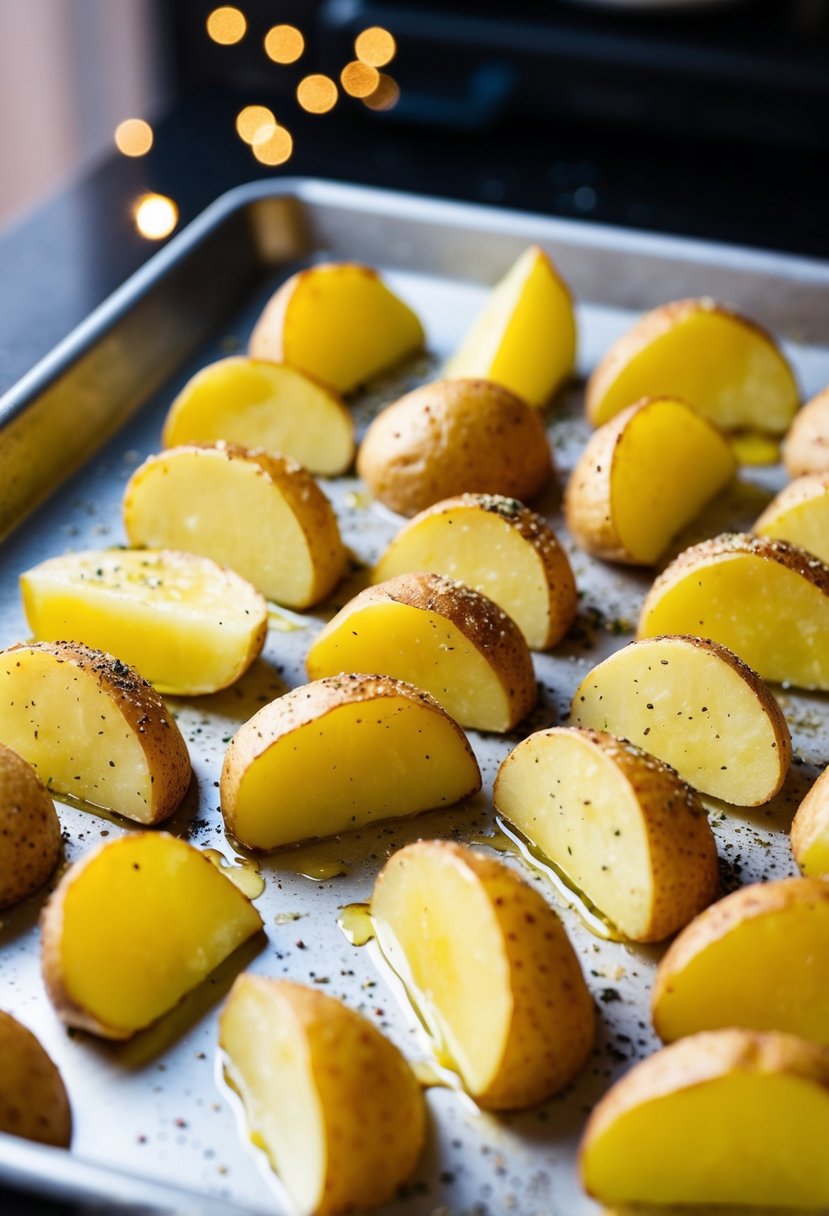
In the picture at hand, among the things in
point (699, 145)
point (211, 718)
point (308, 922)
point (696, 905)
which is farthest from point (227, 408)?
point (699, 145)

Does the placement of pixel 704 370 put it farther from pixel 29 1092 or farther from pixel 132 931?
pixel 29 1092

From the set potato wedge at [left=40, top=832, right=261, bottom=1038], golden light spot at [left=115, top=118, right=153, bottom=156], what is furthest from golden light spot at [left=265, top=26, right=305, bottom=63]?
potato wedge at [left=40, top=832, right=261, bottom=1038]

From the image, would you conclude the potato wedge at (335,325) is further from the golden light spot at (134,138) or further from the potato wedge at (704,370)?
the golden light spot at (134,138)

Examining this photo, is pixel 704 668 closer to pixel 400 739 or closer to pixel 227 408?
pixel 400 739

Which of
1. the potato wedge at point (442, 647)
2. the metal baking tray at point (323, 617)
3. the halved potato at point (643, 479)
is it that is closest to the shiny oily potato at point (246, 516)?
the metal baking tray at point (323, 617)

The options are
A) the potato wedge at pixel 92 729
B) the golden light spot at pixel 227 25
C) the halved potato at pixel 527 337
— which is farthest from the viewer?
the golden light spot at pixel 227 25

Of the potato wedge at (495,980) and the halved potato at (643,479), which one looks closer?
the potato wedge at (495,980)
